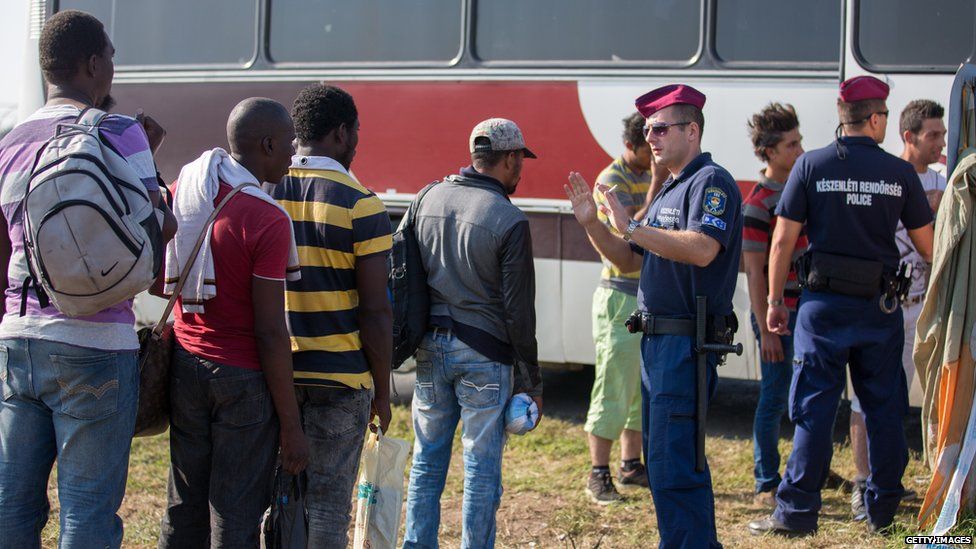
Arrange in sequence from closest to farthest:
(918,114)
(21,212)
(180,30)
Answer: (21,212) < (918,114) < (180,30)

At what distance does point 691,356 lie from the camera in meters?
3.82

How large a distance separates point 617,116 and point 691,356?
303 centimetres

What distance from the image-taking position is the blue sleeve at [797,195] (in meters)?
4.51

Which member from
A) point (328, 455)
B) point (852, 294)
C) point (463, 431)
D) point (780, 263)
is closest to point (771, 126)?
point (780, 263)

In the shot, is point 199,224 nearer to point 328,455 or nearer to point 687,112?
point 328,455

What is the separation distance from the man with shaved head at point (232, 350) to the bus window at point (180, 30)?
457 centimetres

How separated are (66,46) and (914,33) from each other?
4962 millimetres

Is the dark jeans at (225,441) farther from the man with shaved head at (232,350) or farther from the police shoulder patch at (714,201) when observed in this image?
the police shoulder patch at (714,201)

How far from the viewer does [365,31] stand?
721 cm

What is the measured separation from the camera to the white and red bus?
20.0ft

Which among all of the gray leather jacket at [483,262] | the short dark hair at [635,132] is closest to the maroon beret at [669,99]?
the gray leather jacket at [483,262]

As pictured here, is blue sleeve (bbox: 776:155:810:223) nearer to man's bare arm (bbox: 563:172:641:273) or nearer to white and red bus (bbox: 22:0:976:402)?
man's bare arm (bbox: 563:172:641:273)

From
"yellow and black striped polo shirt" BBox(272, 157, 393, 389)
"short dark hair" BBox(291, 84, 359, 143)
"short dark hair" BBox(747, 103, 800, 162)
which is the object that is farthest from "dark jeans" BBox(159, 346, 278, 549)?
"short dark hair" BBox(747, 103, 800, 162)

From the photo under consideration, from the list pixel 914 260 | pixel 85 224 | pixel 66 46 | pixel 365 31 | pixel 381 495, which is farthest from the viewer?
pixel 365 31
